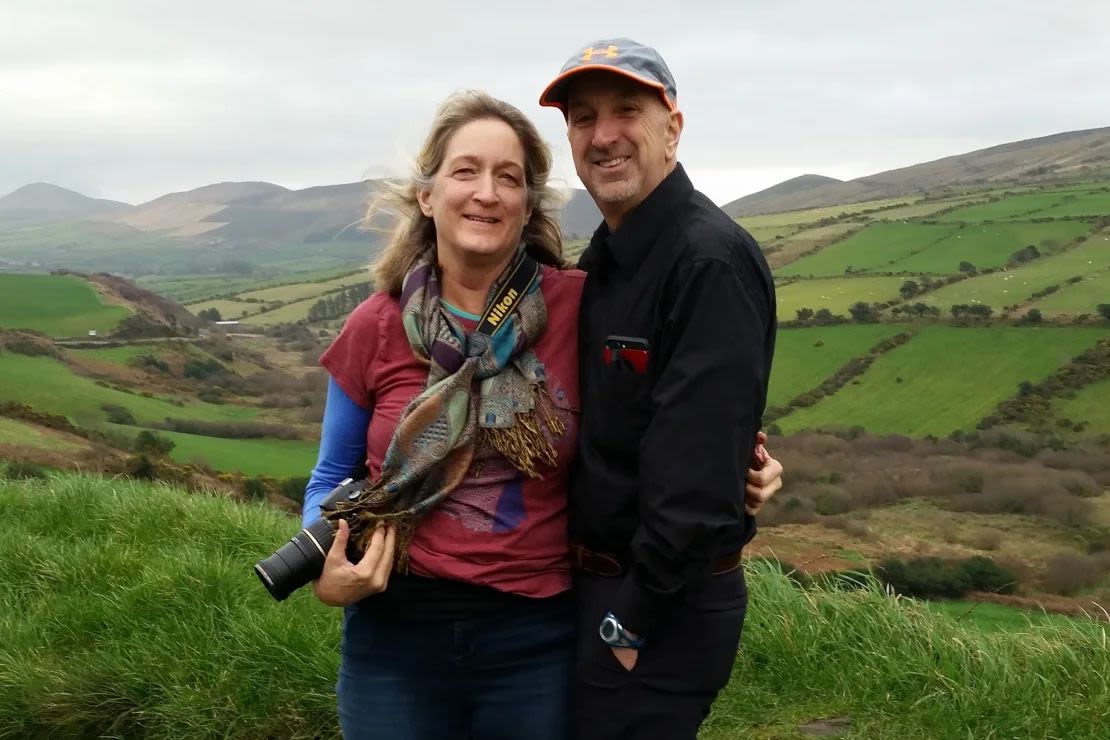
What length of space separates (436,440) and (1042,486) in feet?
120

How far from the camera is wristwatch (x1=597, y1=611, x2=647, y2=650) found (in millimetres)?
2029

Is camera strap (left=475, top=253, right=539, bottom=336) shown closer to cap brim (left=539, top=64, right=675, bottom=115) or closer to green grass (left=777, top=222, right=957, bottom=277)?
cap brim (left=539, top=64, right=675, bottom=115)

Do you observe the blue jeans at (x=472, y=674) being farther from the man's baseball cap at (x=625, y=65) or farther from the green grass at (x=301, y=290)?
the green grass at (x=301, y=290)

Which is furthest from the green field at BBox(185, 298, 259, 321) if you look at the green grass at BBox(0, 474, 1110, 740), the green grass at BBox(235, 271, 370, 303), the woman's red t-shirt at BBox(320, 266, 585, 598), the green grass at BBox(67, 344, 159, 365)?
the woman's red t-shirt at BBox(320, 266, 585, 598)

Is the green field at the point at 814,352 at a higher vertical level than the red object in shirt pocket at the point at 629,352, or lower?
lower

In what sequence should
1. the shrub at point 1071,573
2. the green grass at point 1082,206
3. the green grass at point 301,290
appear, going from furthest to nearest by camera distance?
1. the green grass at point 301,290
2. the green grass at point 1082,206
3. the shrub at point 1071,573

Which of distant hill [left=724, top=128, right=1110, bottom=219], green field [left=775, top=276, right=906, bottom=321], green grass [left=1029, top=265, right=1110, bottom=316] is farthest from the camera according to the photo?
distant hill [left=724, top=128, right=1110, bottom=219]

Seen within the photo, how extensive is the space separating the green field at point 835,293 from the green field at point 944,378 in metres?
4.14

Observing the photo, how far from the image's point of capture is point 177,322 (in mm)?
50312

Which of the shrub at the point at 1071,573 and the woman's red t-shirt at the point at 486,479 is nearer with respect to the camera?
the woman's red t-shirt at the point at 486,479

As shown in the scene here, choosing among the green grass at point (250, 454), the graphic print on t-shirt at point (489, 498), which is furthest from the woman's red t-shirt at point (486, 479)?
the green grass at point (250, 454)

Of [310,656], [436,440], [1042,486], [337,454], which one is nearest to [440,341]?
[436,440]

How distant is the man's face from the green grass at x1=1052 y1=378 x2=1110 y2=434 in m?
42.4

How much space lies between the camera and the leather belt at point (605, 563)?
2094 mm
